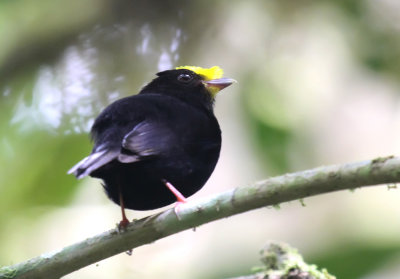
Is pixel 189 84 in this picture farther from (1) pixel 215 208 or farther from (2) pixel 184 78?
(1) pixel 215 208

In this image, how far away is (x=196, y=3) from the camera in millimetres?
5977

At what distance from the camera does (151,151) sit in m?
2.95

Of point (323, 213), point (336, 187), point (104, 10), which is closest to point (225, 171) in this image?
point (323, 213)

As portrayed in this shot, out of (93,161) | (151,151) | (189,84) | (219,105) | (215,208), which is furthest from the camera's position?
(219,105)

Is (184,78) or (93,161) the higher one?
(184,78)

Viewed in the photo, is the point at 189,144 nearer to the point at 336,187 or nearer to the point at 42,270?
the point at 42,270

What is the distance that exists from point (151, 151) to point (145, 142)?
56 millimetres

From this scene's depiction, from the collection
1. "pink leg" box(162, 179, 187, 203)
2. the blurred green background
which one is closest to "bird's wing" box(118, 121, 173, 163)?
"pink leg" box(162, 179, 187, 203)

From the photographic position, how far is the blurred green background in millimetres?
4941

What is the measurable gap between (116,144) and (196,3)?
3.38m

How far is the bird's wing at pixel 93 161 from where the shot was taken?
8.54 feet

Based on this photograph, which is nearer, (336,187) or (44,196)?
(336,187)

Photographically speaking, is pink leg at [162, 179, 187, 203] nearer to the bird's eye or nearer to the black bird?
the black bird

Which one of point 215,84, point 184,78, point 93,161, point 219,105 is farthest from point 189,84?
point 219,105
